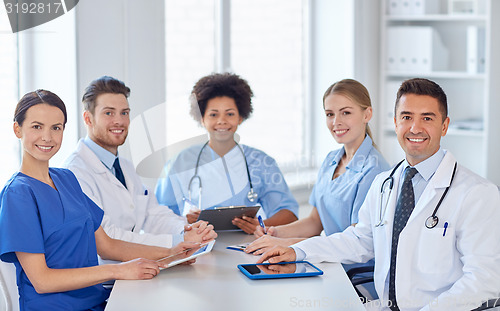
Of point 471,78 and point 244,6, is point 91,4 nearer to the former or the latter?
point 244,6

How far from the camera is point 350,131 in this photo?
2549 millimetres

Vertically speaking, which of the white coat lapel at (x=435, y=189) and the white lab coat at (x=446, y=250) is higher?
the white coat lapel at (x=435, y=189)

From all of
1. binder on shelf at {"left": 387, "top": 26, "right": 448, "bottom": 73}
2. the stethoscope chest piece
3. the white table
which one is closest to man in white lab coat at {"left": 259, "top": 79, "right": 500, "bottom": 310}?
the stethoscope chest piece

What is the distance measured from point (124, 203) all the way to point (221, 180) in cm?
58

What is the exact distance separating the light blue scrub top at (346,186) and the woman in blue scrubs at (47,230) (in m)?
0.89

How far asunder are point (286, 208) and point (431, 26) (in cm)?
223

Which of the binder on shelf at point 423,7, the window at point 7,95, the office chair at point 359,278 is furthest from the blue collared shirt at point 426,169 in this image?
the binder on shelf at point 423,7

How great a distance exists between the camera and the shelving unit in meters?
4.07

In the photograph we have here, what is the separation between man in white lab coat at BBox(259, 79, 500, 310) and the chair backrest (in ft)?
2.45

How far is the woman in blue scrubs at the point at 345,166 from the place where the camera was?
2.46 m

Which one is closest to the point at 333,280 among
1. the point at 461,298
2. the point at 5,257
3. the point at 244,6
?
the point at 461,298

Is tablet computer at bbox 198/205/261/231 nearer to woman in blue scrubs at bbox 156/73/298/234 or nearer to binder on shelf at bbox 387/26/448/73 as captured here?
woman in blue scrubs at bbox 156/73/298/234

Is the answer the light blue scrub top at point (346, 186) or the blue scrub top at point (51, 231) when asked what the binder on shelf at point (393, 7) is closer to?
the light blue scrub top at point (346, 186)

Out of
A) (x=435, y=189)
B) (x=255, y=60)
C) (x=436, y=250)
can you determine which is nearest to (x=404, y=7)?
(x=255, y=60)
